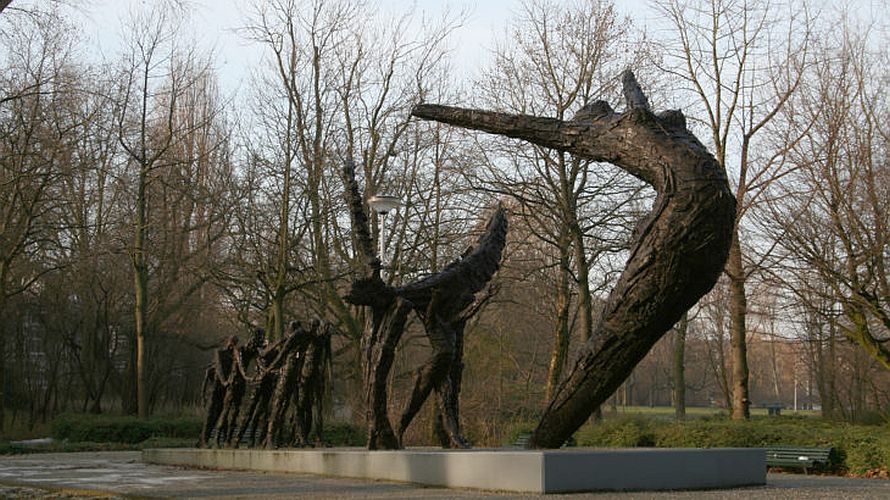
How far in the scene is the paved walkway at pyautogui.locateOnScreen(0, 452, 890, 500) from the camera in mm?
9461

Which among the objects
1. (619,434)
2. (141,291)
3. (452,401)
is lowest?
(619,434)

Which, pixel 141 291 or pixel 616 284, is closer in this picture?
pixel 616 284

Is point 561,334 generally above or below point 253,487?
above

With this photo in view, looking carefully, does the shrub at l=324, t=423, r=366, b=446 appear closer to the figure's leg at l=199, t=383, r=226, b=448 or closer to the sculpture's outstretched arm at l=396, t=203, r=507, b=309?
the figure's leg at l=199, t=383, r=226, b=448

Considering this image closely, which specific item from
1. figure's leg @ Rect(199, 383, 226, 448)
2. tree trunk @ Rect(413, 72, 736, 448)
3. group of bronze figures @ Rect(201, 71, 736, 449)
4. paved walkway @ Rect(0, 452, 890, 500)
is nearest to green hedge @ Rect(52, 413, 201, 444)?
figure's leg @ Rect(199, 383, 226, 448)

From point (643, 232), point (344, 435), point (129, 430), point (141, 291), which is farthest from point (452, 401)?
point (141, 291)

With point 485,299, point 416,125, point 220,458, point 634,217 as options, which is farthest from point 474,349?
point 485,299

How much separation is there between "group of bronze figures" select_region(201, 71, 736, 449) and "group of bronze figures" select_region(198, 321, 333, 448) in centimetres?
47

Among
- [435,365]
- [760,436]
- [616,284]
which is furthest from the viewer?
[760,436]

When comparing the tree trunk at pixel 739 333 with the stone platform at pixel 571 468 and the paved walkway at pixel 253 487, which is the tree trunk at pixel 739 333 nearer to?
the paved walkway at pixel 253 487

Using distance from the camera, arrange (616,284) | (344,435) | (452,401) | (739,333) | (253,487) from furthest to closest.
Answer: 1. (344,435)
2. (739,333)
3. (452,401)
4. (253,487)
5. (616,284)

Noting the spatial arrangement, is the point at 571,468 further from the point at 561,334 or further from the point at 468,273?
the point at 561,334

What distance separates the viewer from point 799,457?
1420 cm

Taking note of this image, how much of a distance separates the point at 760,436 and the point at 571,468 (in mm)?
7206
